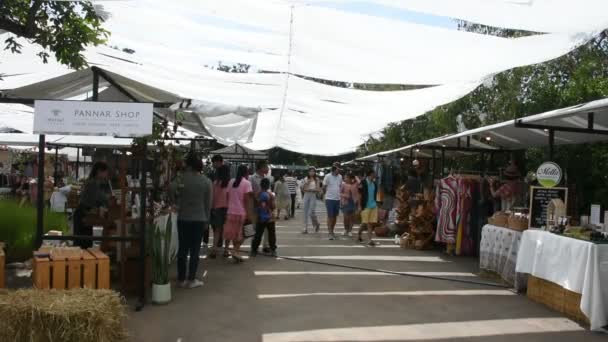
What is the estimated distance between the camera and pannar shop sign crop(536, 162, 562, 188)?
6430mm

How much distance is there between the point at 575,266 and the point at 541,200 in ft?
4.23

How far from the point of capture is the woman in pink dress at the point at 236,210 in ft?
27.9

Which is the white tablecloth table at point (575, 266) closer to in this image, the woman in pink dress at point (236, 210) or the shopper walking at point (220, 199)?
A: the woman in pink dress at point (236, 210)

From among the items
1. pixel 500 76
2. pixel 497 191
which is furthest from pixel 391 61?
pixel 500 76

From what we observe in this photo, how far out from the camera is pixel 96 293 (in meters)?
4.15

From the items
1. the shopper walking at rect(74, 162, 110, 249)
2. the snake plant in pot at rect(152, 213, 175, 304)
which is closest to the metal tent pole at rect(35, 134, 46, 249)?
the snake plant in pot at rect(152, 213, 175, 304)

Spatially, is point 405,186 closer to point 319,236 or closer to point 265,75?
point 319,236

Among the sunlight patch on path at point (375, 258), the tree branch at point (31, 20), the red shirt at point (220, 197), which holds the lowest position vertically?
the sunlight patch on path at point (375, 258)

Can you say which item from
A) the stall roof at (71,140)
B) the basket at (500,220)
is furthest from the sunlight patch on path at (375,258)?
the stall roof at (71,140)

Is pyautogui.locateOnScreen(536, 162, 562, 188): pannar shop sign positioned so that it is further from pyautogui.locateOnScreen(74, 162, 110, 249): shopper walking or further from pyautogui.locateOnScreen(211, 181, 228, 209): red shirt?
pyautogui.locateOnScreen(74, 162, 110, 249): shopper walking

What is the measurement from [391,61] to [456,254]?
462cm

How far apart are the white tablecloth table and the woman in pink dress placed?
4147mm

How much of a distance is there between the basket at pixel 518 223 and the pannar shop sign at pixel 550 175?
62cm

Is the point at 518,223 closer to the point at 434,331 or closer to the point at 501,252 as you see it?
the point at 501,252
